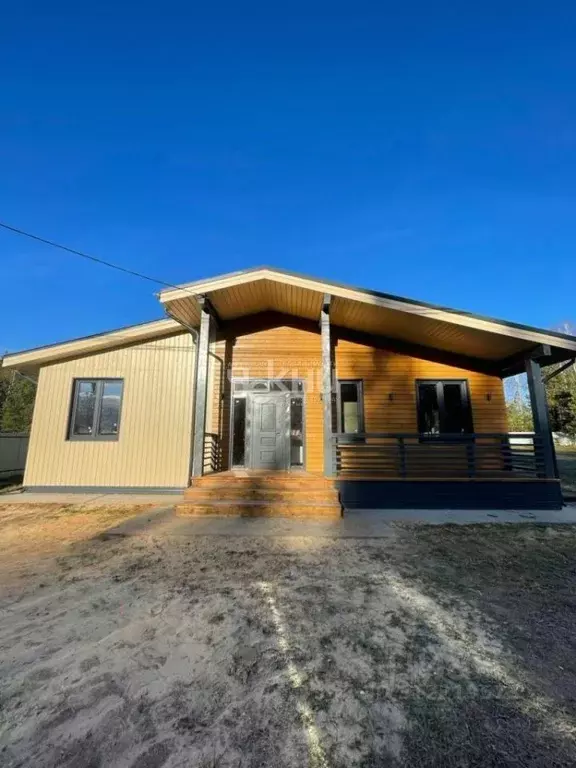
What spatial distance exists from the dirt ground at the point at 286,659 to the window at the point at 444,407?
14.9 ft

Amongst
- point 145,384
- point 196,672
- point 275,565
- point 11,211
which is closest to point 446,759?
point 196,672

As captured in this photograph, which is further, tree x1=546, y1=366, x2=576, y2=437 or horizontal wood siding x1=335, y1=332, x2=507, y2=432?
tree x1=546, y1=366, x2=576, y2=437

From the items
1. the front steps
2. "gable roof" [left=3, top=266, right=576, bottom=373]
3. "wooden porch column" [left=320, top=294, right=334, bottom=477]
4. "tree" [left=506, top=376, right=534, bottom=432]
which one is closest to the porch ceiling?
"gable roof" [left=3, top=266, right=576, bottom=373]

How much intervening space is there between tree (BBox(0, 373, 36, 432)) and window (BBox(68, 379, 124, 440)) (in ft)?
51.0

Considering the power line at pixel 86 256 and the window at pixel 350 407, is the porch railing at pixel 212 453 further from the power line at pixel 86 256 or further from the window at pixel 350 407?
the power line at pixel 86 256

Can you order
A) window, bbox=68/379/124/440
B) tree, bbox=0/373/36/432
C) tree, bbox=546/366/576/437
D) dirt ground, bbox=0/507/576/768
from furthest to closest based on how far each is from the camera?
tree, bbox=546/366/576/437 < tree, bbox=0/373/36/432 < window, bbox=68/379/124/440 < dirt ground, bbox=0/507/576/768

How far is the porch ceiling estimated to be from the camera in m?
Result: 6.79

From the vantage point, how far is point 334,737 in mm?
1565

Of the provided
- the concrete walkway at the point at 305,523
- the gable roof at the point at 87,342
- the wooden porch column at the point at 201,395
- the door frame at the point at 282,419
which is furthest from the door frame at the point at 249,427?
the gable roof at the point at 87,342

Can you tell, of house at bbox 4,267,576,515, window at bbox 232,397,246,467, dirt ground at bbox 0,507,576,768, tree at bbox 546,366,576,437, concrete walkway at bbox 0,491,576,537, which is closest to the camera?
dirt ground at bbox 0,507,576,768

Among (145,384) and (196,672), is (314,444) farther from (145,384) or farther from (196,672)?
(196,672)

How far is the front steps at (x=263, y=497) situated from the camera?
5895 millimetres

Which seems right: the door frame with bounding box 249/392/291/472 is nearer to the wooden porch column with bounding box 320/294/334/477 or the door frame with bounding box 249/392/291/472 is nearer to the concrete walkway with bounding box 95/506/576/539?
the wooden porch column with bounding box 320/294/334/477

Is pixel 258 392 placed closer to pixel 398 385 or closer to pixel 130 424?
pixel 130 424
